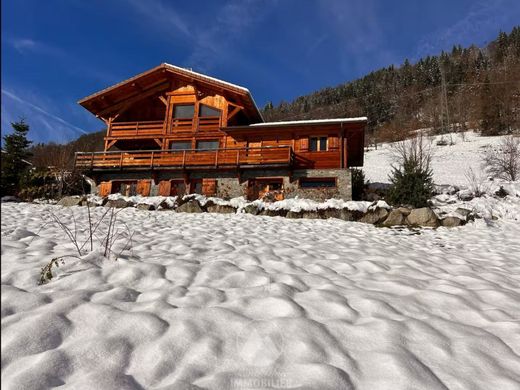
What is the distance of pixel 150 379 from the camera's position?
2074mm

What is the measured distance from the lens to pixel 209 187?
60.6 ft

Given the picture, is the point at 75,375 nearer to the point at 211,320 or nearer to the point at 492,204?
the point at 211,320

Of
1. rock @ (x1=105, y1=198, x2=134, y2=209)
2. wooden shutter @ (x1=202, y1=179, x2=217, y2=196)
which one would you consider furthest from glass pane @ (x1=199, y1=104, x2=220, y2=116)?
rock @ (x1=105, y1=198, x2=134, y2=209)

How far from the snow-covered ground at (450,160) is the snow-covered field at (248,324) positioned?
23.5m

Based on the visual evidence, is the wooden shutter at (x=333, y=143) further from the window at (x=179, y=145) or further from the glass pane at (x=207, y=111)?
the window at (x=179, y=145)

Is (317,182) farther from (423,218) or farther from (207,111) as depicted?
(207,111)

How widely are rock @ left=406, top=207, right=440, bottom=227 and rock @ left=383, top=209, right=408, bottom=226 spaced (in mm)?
206

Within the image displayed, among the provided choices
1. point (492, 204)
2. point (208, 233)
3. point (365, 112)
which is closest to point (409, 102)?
point (365, 112)

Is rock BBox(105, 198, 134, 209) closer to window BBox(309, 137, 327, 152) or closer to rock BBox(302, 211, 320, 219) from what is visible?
rock BBox(302, 211, 320, 219)

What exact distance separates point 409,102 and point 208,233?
72.7 m

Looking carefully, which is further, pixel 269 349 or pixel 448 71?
pixel 448 71

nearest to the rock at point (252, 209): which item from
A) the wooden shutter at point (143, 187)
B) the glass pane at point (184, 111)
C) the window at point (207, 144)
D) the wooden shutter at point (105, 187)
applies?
the wooden shutter at point (143, 187)

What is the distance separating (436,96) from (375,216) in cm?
5987

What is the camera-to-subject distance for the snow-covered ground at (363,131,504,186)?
2709 cm
